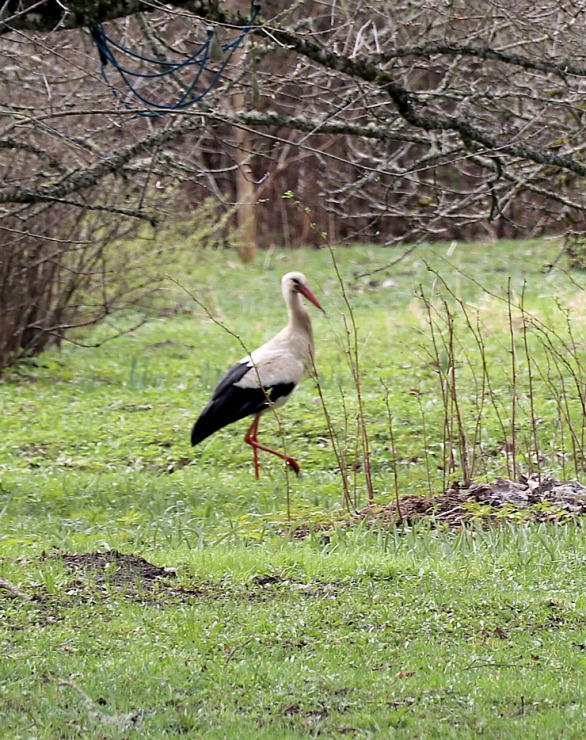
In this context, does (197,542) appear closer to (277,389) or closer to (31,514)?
(31,514)

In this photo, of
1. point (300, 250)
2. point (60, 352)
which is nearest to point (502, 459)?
point (60, 352)

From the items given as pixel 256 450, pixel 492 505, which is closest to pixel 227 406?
pixel 256 450

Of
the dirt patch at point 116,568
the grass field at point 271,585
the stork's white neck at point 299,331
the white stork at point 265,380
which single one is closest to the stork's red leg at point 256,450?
the white stork at point 265,380

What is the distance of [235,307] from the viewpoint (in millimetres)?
20938

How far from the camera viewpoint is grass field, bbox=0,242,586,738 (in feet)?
14.1

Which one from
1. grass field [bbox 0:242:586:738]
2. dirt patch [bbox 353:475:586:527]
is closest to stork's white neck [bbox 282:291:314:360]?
grass field [bbox 0:242:586:738]

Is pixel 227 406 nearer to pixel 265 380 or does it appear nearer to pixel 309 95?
pixel 265 380

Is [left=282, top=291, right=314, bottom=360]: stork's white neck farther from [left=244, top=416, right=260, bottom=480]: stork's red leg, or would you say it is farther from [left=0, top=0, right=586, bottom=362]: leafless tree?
[left=0, top=0, right=586, bottom=362]: leafless tree

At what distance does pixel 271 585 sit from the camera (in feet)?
19.7

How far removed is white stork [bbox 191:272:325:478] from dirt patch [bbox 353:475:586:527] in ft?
6.19

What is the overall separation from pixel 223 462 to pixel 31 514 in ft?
7.83

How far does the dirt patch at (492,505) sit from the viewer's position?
7398mm

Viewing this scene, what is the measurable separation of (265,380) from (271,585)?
4.43m

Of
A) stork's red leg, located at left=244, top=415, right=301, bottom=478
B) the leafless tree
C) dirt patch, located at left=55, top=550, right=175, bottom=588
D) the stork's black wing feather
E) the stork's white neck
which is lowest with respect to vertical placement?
stork's red leg, located at left=244, top=415, right=301, bottom=478
